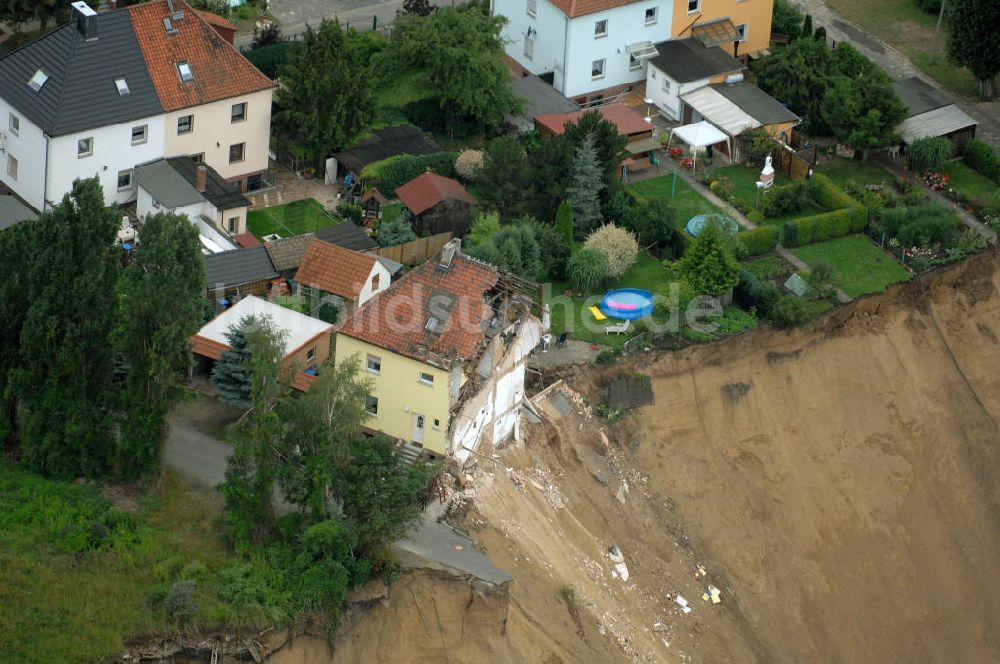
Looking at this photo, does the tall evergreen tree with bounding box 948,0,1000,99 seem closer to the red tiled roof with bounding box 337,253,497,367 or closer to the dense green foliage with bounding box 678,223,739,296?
the dense green foliage with bounding box 678,223,739,296

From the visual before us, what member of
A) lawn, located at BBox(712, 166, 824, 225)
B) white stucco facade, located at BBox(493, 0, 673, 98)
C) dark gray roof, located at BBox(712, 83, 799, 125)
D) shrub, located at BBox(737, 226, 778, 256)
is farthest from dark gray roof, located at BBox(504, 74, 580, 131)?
shrub, located at BBox(737, 226, 778, 256)

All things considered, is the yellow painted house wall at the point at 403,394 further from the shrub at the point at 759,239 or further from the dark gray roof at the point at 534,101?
the dark gray roof at the point at 534,101

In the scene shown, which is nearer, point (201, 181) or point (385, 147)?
point (201, 181)

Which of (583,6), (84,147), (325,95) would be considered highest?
(583,6)

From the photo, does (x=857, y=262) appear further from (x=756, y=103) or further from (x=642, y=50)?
(x=642, y=50)

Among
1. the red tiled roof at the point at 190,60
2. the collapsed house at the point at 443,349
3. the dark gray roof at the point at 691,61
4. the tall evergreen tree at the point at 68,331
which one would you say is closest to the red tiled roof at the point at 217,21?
the red tiled roof at the point at 190,60

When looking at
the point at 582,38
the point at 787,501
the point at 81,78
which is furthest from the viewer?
the point at 582,38

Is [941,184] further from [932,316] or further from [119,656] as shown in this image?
[119,656]

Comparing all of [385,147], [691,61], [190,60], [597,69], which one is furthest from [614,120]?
[190,60]
